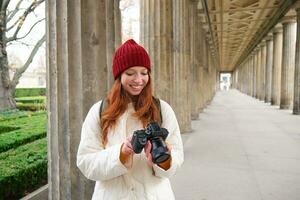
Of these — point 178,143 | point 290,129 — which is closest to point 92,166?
point 178,143

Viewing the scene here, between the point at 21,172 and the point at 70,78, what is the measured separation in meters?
2.20

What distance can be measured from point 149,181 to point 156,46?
21.1ft

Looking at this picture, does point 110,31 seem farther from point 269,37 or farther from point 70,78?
point 269,37

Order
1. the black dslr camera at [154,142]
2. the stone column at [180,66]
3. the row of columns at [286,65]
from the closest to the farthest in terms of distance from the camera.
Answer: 1. the black dslr camera at [154,142]
2. the stone column at [180,66]
3. the row of columns at [286,65]

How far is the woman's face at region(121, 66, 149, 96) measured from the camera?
5.64 feet

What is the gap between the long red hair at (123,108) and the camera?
1661 mm

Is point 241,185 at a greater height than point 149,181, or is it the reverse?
point 149,181

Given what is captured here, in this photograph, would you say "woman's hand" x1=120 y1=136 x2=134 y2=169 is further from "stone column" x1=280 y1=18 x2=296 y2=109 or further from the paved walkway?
"stone column" x1=280 y1=18 x2=296 y2=109

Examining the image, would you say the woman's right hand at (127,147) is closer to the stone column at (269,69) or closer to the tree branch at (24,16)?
the tree branch at (24,16)

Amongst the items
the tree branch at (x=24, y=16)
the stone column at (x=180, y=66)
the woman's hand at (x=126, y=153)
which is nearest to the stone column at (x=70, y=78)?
the woman's hand at (x=126, y=153)

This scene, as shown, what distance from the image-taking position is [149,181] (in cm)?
167

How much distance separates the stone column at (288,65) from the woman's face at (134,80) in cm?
1879

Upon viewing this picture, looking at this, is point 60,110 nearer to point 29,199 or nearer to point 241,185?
point 29,199

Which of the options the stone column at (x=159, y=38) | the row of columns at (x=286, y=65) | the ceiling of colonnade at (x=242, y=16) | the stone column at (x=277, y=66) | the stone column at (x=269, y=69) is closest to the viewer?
the stone column at (x=159, y=38)
